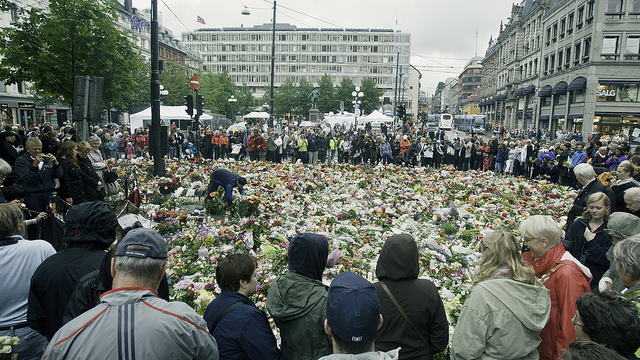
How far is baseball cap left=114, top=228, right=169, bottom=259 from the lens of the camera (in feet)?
6.54

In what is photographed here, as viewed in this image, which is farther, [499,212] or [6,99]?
[6,99]

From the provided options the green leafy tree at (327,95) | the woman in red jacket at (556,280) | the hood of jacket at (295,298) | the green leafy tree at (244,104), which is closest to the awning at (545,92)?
the green leafy tree at (327,95)

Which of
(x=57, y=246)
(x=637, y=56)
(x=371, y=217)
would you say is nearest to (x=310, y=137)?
(x=371, y=217)

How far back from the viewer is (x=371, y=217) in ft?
27.8

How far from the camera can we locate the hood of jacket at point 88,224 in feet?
9.53

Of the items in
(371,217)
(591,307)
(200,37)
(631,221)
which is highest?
(200,37)

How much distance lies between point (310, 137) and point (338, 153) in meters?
2.31

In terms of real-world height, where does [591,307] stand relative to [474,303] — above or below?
above

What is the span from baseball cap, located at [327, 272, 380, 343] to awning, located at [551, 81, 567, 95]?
158 ft

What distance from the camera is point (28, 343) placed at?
2953 millimetres

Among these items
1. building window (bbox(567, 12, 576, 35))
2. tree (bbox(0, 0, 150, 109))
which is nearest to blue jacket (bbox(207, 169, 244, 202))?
tree (bbox(0, 0, 150, 109))

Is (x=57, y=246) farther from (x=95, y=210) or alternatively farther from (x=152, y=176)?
(x=152, y=176)

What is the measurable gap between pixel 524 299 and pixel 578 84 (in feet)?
143

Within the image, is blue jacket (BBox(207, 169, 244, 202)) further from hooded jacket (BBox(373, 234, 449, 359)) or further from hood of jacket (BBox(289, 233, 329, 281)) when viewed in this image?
hooded jacket (BBox(373, 234, 449, 359))
